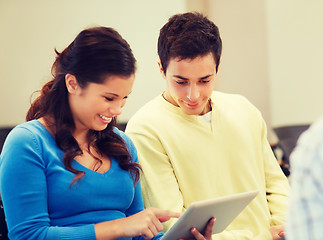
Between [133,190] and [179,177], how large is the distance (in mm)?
265

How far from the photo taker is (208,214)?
1567 mm

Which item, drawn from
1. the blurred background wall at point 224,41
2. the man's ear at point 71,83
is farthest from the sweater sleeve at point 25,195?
the blurred background wall at point 224,41

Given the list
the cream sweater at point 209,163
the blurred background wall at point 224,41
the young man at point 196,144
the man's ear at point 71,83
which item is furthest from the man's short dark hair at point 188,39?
the blurred background wall at point 224,41

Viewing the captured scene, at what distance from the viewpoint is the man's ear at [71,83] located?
1.61 m

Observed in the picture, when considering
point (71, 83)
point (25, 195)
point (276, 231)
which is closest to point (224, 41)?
point (276, 231)

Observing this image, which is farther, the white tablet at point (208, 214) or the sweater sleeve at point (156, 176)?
the sweater sleeve at point (156, 176)

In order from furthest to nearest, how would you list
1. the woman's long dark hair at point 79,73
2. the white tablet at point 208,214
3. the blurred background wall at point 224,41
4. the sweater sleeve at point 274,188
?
1. the blurred background wall at point 224,41
2. the sweater sleeve at point 274,188
3. the woman's long dark hair at point 79,73
4. the white tablet at point 208,214

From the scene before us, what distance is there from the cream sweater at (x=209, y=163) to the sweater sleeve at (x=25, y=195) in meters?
0.47

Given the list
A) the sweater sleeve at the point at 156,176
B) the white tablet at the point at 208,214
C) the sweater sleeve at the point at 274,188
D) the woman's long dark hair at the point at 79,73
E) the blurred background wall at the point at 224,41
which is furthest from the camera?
the blurred background wall at the point at 224,41

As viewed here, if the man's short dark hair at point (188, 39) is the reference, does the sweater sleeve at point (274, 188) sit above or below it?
below

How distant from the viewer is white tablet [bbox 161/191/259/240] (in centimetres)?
146

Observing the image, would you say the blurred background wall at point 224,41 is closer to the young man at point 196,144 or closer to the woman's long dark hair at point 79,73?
the young man at point 196,144

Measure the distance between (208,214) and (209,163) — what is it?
1.40ft

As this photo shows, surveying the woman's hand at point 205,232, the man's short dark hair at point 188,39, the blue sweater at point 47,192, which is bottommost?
the woman's hand at point 205,232
